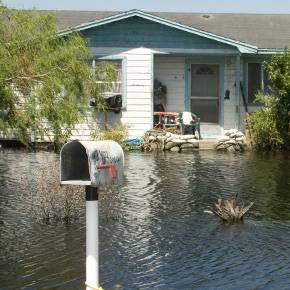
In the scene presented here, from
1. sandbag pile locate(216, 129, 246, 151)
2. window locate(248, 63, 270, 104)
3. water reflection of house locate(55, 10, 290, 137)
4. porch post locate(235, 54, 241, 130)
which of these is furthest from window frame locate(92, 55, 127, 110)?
window locate(248, 63, 270, 104)

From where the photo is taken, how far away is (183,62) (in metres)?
23.7

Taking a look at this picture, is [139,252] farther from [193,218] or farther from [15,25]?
[15,25]

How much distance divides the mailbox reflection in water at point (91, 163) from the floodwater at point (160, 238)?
3.05m

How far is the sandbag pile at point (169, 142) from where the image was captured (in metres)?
21.4

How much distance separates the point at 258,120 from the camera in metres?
21.6

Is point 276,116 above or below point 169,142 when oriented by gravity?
above

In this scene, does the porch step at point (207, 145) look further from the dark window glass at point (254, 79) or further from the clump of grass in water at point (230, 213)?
the clump of grass in water at point (230, 213)

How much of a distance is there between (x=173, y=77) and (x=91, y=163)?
19.8 m

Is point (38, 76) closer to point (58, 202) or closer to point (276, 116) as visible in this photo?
point (58, 202)

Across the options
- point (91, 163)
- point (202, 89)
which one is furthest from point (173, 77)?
point (91, 163)

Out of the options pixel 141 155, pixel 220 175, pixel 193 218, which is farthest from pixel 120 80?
pixel 193 218

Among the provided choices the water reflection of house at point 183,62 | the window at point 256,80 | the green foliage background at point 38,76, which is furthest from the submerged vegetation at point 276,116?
the green foliage background at point 38,76

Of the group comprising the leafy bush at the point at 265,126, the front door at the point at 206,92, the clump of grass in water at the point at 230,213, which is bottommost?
the clump of grass in water at the point at 230,213

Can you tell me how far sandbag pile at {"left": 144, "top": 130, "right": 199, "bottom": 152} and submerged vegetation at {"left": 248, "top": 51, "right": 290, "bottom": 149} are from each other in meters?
1.95
